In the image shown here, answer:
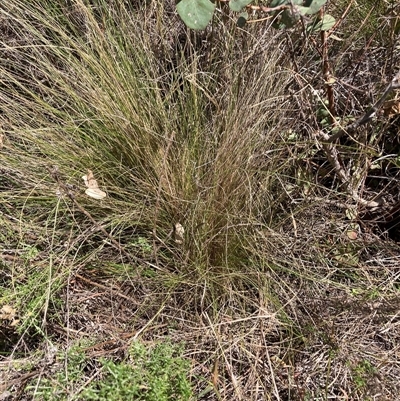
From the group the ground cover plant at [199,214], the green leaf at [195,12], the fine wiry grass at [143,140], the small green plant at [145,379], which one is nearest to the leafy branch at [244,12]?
the green leaf at [195,12]

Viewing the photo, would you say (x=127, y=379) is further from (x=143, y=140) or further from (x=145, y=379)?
(x=143, y=140)

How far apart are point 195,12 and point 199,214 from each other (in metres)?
0.59

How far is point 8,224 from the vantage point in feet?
4.66

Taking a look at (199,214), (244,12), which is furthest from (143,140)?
(244,12)

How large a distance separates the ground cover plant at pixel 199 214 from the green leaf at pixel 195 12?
14.4 inches

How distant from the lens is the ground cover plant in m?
1.26

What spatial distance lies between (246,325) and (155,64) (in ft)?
2.59

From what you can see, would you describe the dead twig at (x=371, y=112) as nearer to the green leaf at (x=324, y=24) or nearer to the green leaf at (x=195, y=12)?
the green leaf at (x=324, y=24)

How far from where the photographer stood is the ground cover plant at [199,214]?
4.14ft

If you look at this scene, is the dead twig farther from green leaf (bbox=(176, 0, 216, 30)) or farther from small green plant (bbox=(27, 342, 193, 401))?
small green plant (bbox=(27, 342, 193, 401))

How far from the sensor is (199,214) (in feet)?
4.54

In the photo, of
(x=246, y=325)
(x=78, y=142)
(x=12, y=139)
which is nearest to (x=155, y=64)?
(x=78, y=142)

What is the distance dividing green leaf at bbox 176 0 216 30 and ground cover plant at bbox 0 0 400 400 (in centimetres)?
37

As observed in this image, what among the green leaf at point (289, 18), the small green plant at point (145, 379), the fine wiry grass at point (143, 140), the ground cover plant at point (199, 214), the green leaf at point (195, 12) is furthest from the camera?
the fine wiry grass at point (143, 140)
